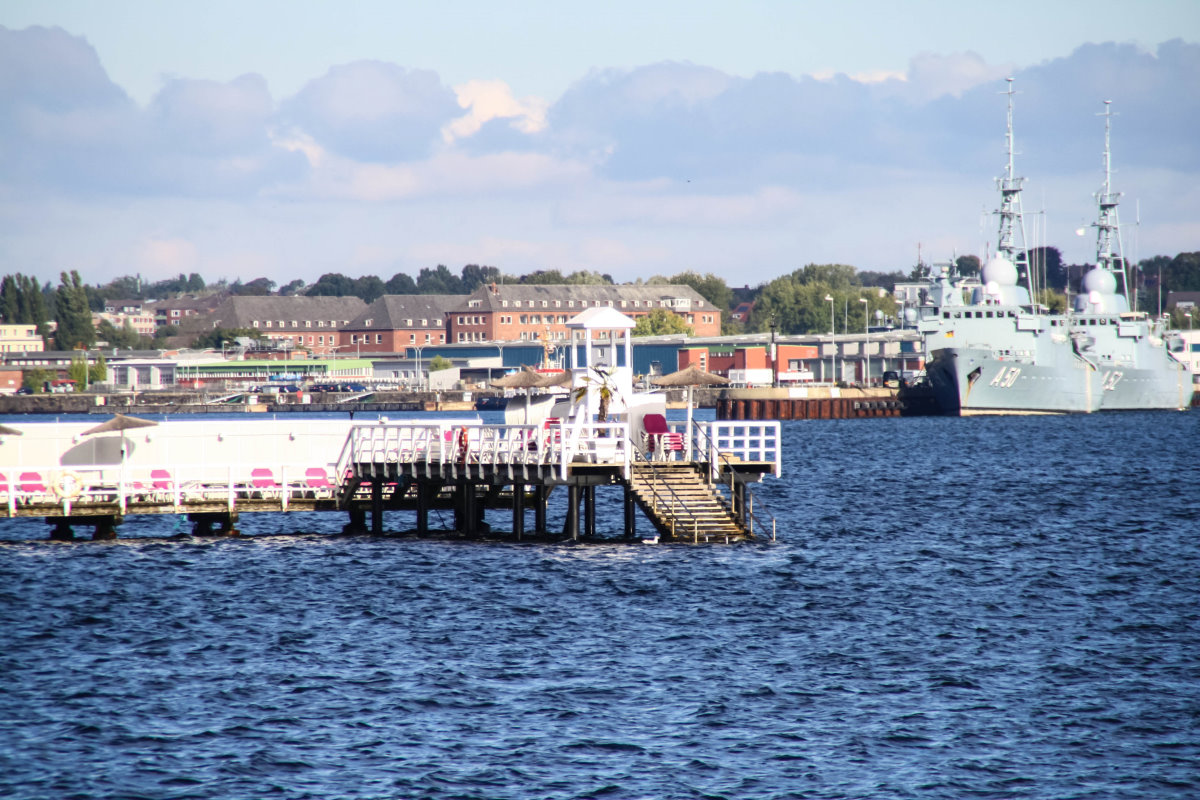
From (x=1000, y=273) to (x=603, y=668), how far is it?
11448cm

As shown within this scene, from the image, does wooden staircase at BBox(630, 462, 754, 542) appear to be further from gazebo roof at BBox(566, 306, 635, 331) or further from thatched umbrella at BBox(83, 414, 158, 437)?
thatched umbrella at BBox(83, 414, 158, 437)

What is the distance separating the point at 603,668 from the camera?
78.8 ft

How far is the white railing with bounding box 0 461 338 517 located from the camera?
117ft

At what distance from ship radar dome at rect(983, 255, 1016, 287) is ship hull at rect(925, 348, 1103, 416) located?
32.3ft

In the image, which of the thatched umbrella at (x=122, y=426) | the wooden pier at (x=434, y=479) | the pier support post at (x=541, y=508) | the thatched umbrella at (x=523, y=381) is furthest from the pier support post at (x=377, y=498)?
the thatched umbrella at (x=122, y=426)

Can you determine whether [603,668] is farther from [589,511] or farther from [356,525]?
[356,525]

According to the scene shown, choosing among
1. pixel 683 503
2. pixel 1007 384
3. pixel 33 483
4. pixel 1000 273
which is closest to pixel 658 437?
pixel 683 503

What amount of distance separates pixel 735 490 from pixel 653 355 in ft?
478

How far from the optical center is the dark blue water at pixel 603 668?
18.6 meters

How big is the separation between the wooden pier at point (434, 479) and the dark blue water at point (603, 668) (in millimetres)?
1154

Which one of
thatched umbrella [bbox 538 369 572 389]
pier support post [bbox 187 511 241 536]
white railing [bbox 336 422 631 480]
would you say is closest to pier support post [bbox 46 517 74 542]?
pier support post [bbox 187 511 241 536]

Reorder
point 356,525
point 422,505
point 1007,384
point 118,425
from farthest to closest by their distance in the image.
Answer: point 1007,384 → point 356,525 → point 422,505 → point 118,425

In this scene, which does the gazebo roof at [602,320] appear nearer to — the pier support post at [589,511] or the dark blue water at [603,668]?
the pier support post at [589,511]

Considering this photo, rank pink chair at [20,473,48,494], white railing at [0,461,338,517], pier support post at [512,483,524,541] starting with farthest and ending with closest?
1. pier support post at [512,483,524,541]
2. pink chair at [20,473,48,494]
3. white railing at [0,461,338,517]
